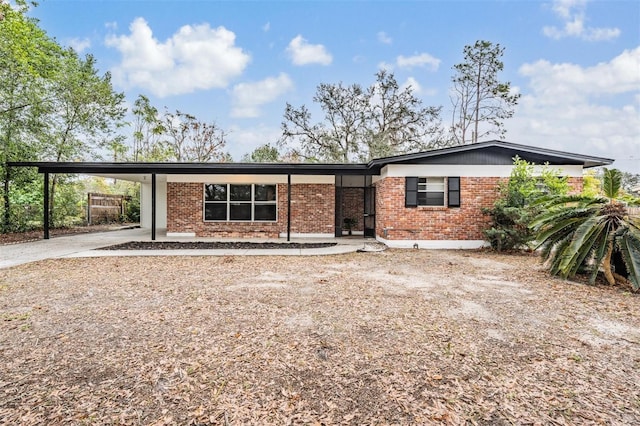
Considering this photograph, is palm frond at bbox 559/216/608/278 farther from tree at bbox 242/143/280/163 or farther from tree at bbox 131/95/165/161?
tree at bbox 131/95/165/161

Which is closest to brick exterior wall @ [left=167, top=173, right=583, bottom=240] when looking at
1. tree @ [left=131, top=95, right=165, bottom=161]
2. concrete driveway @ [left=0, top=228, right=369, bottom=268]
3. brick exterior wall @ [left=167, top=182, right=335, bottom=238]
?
brick exterior wall @ [left=167, top=182, right=335, bottom=238]

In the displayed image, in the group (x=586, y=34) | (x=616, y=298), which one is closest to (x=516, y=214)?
(x=616, y=298)

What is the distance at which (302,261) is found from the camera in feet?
26.8

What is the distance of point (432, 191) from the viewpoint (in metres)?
10.8

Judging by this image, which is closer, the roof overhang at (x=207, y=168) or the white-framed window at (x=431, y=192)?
the white-framed window at (x=431, y=192)

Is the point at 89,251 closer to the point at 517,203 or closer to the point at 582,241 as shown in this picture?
the point at 582,241

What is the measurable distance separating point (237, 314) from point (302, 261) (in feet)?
13.1

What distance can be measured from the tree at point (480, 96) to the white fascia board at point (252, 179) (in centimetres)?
1395

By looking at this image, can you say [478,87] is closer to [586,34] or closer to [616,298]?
[586,34]

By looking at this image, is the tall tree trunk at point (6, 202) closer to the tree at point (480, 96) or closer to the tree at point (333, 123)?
the tree at point (333, 123)

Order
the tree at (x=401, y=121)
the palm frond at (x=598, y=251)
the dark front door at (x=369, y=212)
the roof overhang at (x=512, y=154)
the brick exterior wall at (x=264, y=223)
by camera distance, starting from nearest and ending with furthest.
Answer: the palm frond at (x=598, y=251) → the roof overhang at (x=512, y=154) → the brick exterior wall at (x=264, y=223) → the dark front door at (x=369, y=212) → the tree at (x=401, y=121)

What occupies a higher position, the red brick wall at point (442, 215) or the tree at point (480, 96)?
the tree at point (480, 96)

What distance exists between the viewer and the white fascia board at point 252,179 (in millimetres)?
12634

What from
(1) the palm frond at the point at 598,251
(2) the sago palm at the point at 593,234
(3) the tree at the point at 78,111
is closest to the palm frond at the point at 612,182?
(2) the sago palm at the point at 593,234
